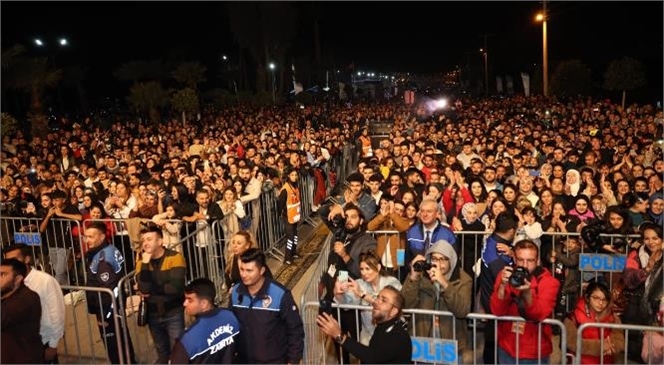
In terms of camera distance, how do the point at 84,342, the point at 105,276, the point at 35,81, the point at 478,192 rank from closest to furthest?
the point at 105,276
the point at 84,342
the point at 478,192
the point at 35,81

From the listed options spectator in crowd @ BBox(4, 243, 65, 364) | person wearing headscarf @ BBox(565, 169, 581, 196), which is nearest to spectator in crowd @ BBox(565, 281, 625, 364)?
person wearing headscarf @ BBox(565, 169, 581, 196)

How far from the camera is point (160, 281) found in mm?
5281

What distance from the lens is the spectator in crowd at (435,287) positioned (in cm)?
452

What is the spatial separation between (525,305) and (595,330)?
96cm

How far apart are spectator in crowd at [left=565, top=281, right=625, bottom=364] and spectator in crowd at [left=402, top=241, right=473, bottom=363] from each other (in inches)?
35.2

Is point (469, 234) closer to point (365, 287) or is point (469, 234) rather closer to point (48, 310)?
point (365, 287)

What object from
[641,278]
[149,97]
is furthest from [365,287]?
[149,97]

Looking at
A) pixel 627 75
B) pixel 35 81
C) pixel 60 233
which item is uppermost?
pixel 35 81

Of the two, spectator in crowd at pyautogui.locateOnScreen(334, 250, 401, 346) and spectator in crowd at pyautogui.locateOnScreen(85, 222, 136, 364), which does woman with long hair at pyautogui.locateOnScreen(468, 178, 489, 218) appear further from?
spectator in crowd at pyautogui.locateOnScreen(85, 222, 136, 364)

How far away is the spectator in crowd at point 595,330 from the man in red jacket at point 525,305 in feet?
1.28

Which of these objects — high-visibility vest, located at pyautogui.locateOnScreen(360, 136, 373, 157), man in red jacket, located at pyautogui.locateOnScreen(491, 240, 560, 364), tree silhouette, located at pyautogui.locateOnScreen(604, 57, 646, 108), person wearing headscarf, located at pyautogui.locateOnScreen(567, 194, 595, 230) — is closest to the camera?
man in red jacket, located at pyautogui.locateOnScreen(491, 240, 560, 364)

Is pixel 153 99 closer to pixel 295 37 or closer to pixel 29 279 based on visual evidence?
pixel 29 279

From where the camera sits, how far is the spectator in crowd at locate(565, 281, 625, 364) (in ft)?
15.2

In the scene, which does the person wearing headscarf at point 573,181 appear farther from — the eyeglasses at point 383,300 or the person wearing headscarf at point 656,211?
the eyeglasses at point 383,300
